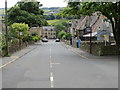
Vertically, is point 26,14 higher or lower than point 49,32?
higher

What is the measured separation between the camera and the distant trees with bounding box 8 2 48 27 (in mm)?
68312

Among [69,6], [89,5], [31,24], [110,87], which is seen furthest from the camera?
[31,24]

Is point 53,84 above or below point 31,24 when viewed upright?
below

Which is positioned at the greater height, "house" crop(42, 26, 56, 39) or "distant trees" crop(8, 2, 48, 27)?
"distant trees" crop(8, 2, 48, 27)

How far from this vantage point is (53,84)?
10578mm

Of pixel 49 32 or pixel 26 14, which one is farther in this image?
pixel 49 32

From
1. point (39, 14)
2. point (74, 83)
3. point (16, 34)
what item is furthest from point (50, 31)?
point (74, 83)

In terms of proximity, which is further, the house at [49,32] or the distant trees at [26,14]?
the house at [49,32]

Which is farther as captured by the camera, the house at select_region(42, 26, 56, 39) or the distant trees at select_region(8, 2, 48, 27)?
the house at select_region(42, 26, 56, 39)

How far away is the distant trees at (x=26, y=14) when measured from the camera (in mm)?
68312

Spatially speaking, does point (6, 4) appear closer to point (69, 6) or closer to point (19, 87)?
point (69, 6)

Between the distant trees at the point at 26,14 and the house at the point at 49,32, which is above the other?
the distant trees at the point at 26,14

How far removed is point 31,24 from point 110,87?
207 ft

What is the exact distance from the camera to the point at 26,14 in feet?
227
